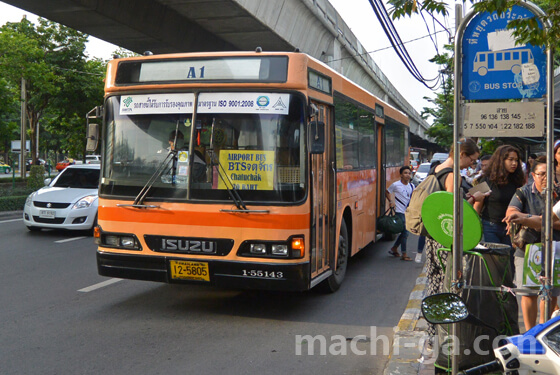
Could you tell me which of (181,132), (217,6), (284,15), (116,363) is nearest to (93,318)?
(116,363)

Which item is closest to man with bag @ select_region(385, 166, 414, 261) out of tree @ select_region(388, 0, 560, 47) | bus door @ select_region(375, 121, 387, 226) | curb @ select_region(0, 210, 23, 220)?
bus door @ select_region(375, 121, 387, 226)

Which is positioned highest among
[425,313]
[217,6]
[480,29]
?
[217,6]

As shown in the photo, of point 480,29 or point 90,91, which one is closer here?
point 480,29

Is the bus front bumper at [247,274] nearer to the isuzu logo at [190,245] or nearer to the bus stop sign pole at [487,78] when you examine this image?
the isuzu logo at [190,245]

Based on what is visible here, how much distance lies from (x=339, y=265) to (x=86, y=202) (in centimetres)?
700

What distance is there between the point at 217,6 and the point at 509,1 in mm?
11540

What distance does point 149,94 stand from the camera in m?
6.90

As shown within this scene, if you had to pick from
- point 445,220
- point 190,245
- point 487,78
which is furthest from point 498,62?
point 190,245

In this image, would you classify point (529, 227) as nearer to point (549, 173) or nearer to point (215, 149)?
point (549, 173)

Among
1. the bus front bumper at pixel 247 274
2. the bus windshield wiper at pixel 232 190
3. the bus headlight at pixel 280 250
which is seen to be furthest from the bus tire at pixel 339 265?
the bus windshield wiper at pixel 232 190

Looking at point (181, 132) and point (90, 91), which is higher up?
point (90, 91)

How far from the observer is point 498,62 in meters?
3.97

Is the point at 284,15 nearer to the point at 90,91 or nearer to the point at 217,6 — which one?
the point at 217,6

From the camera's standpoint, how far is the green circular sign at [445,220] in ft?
13.1
